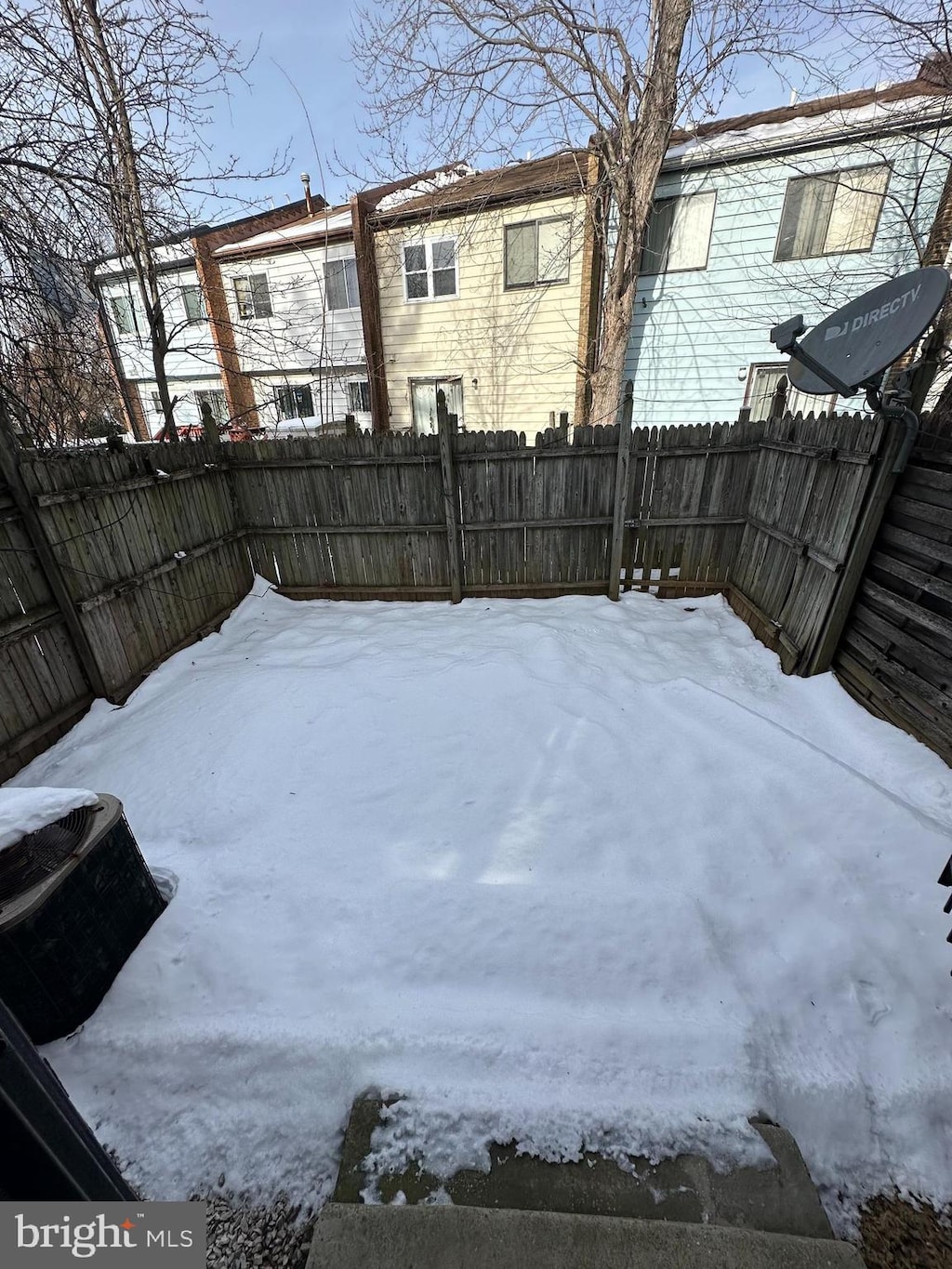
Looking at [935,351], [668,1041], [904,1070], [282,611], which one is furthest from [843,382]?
[282,611]

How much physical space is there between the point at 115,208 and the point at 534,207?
291 inches

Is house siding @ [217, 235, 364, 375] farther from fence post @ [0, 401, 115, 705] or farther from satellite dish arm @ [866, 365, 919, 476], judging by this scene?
satellite dish arm @ [866, 365, 919, 476]

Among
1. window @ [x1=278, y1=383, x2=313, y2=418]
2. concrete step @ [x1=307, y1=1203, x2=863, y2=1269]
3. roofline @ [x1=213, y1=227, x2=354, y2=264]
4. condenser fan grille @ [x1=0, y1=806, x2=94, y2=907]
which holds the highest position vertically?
roofline @ [x1=213, y1=227, x2=354, y2=264]

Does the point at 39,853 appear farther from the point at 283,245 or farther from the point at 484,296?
the point at 283,245

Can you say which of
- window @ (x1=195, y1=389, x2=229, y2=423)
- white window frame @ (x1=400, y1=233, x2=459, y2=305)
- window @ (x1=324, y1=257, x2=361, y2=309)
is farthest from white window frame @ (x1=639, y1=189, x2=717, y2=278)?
window @ (x1=195, y1=389, x2=229, y2=423)

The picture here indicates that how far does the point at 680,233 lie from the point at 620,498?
662 cm

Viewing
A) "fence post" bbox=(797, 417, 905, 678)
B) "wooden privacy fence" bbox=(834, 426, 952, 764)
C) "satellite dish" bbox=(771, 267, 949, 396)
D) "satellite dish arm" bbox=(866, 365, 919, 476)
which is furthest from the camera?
"fence post" bbox=(797, 417, 905, 678)

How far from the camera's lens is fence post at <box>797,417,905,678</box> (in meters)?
3.59

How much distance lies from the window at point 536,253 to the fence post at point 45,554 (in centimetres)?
933

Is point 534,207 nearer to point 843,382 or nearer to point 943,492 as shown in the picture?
point 843,382

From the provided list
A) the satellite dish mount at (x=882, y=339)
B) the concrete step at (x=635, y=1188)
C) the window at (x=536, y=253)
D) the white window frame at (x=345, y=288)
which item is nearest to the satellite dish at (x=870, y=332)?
the satellite dish mount at (x=882, y=339)

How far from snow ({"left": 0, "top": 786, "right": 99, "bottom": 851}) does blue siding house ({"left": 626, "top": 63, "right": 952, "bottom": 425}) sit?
1003cm

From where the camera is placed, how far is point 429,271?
1067 cm

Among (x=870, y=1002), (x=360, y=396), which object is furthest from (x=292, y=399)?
(x=870, y=1002)
